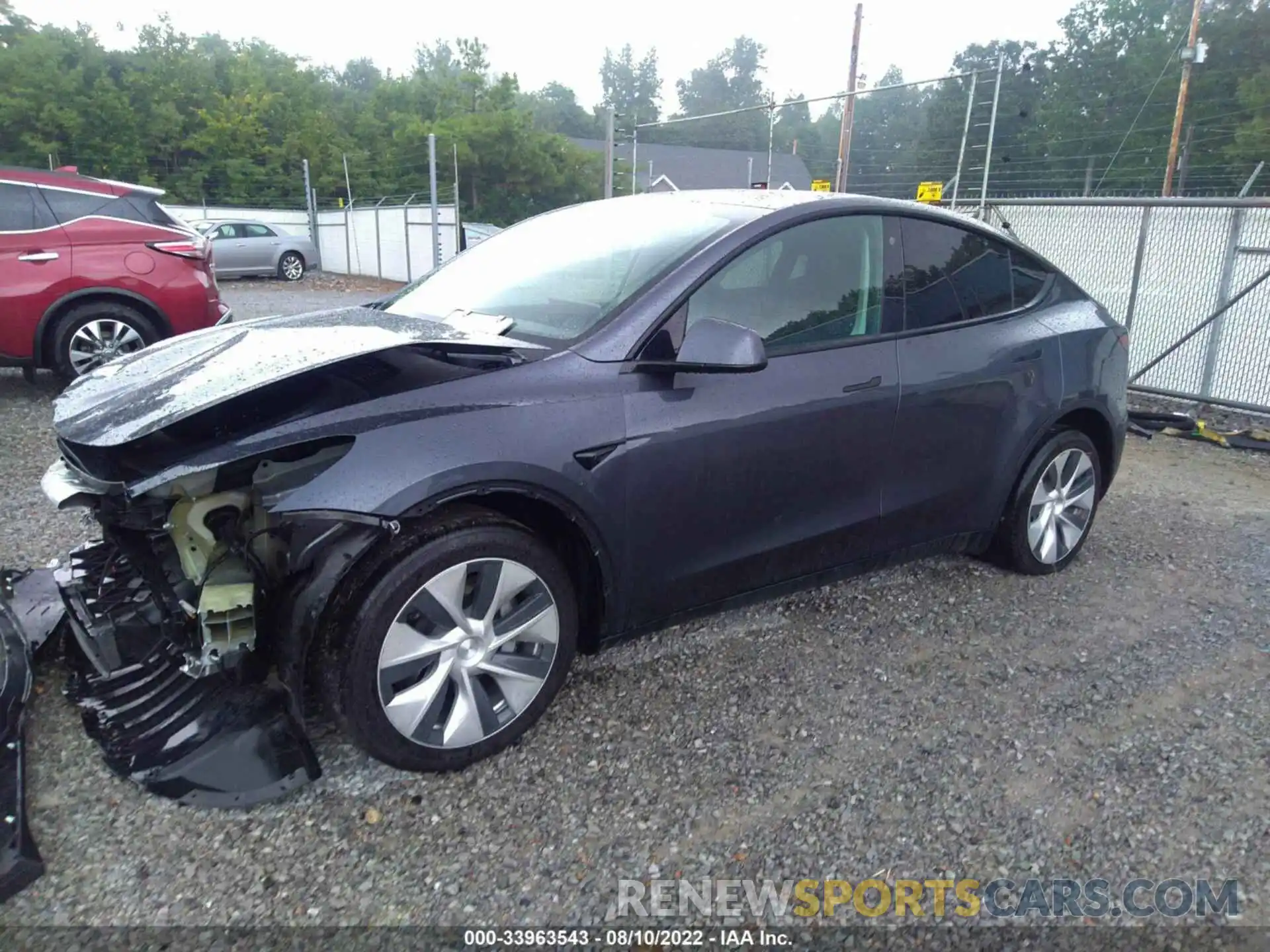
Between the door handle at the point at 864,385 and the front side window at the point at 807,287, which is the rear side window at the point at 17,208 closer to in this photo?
the front side window at the point at 807,287

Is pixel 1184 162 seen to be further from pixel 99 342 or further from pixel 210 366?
pixel 210 366

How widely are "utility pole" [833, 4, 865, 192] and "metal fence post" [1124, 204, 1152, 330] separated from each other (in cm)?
685

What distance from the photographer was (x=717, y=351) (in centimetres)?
268

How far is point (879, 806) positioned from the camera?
255 cm

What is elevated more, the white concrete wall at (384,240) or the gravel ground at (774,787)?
the white concrete wall at (384,240)

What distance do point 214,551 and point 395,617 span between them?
23.4 inches

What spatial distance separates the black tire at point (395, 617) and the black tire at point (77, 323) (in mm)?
5782

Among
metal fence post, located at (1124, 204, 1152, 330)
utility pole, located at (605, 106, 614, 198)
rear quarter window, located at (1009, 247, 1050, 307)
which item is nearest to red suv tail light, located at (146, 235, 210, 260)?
rear quarter window, located at (1009, 247, 1050, 307)

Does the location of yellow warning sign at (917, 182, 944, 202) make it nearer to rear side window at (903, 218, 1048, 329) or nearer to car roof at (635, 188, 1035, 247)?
rear side window at (903, 218, 1048, 329)

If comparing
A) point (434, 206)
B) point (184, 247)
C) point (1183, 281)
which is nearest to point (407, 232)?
point (434, 206)

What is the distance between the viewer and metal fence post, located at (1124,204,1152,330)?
7.70 metres

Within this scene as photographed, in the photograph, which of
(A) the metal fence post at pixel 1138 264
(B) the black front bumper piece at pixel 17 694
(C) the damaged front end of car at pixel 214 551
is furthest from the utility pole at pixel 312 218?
(C) the damaged front end of car at pixel 214 551

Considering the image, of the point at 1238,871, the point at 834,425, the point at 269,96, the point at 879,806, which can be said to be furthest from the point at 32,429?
the point at 269,96

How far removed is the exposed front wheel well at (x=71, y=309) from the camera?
22.2 ft
